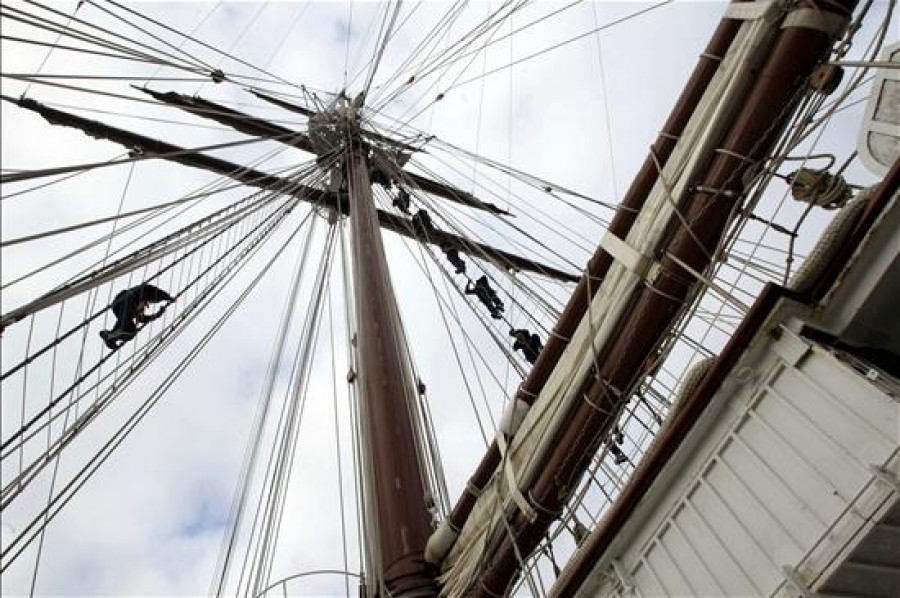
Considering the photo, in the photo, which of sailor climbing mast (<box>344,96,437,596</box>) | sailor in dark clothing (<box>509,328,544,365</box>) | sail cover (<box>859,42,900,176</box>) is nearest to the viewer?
sailor climbing mast (<box>344,96,437,596</box>)

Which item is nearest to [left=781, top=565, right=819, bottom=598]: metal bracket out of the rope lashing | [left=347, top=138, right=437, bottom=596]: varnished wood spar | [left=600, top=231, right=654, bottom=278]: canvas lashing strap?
[left=600, top=231, right=654, bottom=278]: canvas lashing strap

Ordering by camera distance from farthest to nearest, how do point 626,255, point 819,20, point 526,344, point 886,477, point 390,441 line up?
point 526,344 < point 390,441 < point 626,255 < point 819,20 < point 886,477

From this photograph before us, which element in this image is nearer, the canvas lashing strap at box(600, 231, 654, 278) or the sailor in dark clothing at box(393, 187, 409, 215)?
the canvas lashing strap at box(600, 231, 654, 278)

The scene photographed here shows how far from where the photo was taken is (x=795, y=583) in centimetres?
208

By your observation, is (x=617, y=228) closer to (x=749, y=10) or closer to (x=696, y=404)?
(x=696, y=404)

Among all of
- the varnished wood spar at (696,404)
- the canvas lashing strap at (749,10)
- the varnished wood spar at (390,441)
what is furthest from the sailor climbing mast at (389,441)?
the canvas lashing strap at (749,10)

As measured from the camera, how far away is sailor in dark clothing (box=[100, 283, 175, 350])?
6.05 meters

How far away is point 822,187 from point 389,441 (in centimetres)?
264

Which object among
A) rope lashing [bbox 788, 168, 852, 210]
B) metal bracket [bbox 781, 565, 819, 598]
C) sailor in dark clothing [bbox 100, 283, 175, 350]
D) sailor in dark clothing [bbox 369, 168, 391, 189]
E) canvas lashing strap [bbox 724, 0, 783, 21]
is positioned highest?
canvas lashing strap [bbox 724, 0, 783, 21]

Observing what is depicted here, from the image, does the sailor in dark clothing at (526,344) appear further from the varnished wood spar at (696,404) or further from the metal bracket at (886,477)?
the metal bracket at (886,477)

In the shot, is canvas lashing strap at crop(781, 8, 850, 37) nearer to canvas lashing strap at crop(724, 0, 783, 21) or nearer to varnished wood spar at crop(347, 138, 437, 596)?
canvas lashing strap at crop(724, 0, 783, 21)

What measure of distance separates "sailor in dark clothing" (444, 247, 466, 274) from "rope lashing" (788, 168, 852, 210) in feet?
26.7

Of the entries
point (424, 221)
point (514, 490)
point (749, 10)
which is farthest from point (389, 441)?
point (424, 221)

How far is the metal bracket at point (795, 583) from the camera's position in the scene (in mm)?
2051
